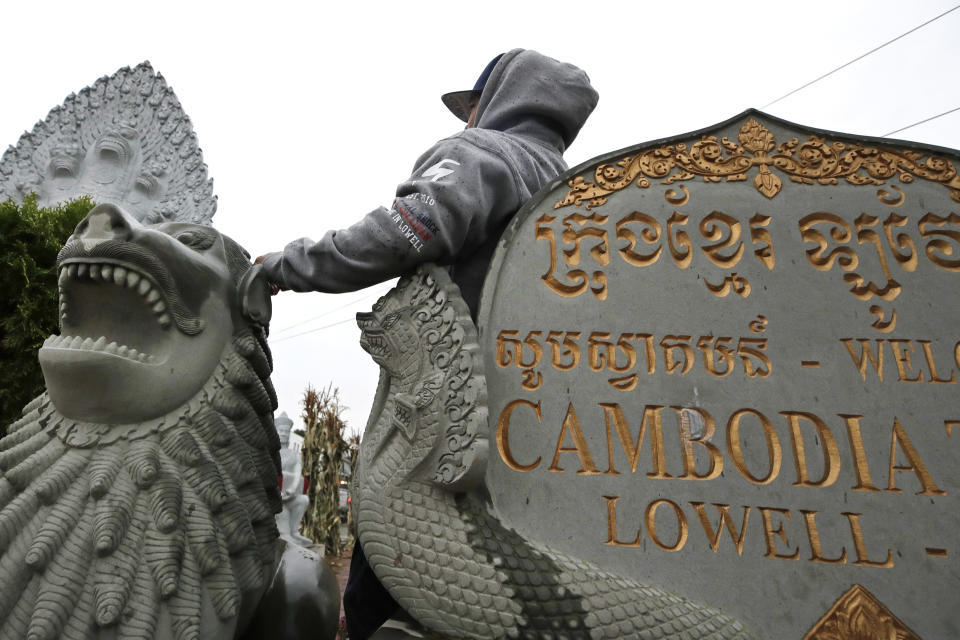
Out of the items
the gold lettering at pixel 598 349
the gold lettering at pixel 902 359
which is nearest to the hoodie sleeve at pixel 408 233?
the gold lettering at pixel 598 349

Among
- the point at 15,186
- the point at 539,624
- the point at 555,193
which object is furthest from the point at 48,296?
the point at 539,624

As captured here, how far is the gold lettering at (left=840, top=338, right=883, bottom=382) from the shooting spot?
1.67 meters

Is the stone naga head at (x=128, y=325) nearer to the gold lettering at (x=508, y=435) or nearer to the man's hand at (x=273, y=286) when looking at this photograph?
the man's hand at (x=273, y=286)

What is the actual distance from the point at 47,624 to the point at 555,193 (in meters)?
1.76

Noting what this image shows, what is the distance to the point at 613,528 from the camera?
1.57 meters

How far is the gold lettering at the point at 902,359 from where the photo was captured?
166 cm

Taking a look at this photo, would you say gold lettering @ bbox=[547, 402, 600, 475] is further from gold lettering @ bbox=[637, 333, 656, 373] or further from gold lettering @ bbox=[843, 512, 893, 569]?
gold lettering @ bbox=[843, 512, 893, 569]

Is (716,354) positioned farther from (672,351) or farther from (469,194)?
(469,194)

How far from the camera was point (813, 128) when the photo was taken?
6.31 ft

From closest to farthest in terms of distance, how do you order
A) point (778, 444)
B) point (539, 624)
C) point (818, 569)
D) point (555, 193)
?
point (539, 624), point (818, 569), point (778, 444), point (555, 193)

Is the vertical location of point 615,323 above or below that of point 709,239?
below

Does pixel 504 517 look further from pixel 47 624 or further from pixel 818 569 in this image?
pixel 47 624

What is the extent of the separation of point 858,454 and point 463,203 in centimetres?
136

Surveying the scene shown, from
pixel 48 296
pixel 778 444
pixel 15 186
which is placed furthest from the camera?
pixel 15 186
